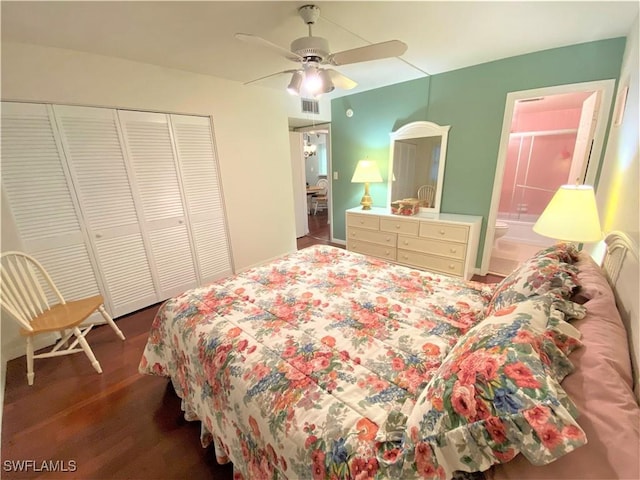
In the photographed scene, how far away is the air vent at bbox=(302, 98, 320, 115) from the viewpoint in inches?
147

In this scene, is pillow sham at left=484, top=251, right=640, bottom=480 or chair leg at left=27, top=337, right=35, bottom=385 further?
chair leg at left=27, top=337, right=35, bottom=385

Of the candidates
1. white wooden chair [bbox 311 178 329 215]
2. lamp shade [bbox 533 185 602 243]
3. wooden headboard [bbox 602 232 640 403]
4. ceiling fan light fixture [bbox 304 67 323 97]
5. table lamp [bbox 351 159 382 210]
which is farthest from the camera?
white wooden chair [bbox 311 178 329 215]

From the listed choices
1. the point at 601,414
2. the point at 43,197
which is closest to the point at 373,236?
the point at 601,414

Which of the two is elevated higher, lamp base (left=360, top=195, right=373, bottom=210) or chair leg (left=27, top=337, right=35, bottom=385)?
lamp base (left=360, top=195, right=373, bottom=210)

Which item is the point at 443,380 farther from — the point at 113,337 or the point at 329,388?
the point at 113,337

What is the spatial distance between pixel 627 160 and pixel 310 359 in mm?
1913

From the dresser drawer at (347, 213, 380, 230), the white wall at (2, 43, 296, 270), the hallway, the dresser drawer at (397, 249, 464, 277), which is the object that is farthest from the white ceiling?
the hallway

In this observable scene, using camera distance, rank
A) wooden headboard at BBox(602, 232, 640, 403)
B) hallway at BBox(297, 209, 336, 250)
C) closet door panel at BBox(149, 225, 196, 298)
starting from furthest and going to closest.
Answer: hallway at BBox(297, 209, 336, 250) < closet door panel at BBox(149, 225, 196, 298) < wooden headboard at BBox(602, 232, 640, 403)

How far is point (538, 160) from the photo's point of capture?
466 cm

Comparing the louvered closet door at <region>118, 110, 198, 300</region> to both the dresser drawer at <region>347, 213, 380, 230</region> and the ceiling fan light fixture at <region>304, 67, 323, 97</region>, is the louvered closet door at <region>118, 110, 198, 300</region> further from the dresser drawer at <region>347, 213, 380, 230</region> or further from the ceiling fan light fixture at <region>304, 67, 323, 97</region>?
the dresser drawer at <region>347, 213, 380, 230</region>

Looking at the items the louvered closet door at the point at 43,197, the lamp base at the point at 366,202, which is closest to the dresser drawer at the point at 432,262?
the lamp base at the point at 366,202

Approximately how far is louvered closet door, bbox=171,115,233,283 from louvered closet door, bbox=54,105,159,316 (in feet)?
1.69

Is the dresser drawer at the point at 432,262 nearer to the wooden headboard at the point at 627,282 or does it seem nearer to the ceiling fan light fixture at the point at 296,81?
the wooden headboard at the point at 627,282

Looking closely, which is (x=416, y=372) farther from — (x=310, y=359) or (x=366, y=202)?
(x=366, y=202)
